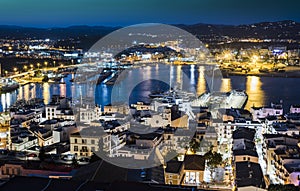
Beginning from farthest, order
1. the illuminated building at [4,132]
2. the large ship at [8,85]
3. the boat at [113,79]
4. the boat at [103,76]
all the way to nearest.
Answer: the boat at [103,76] < the boat at [113,79] < the large ship at [8,85] < the illuminated building at [4,132]

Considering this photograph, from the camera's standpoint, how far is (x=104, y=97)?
25.8 ft

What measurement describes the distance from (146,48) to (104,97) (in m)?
10.5

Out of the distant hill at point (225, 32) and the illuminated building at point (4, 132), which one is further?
the distant hill at point (225, 32)

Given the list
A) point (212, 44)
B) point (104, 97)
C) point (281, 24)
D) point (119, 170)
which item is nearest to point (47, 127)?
point (119, 170)

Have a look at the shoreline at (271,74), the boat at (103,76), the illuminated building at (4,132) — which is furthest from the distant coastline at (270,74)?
the illuminated building at (4,132)

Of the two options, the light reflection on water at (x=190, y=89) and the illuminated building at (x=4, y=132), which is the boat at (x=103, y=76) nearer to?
the light reflection on water at (x=190, y=89)

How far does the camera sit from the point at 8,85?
10000 millimetres

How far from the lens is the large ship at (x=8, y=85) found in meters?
9.53

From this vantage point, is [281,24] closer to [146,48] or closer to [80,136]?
[146,48]

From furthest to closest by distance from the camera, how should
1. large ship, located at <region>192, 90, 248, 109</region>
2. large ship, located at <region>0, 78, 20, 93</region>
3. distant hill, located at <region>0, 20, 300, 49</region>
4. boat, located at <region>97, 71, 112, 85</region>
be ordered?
1. distant hill, located at <region>0, 20, 300, 49</region>
2. boat, located at <region>97, 71, 112, 85</region>
3. large ship, located at <region>0, 78, 20, 93</region>
4. large ship, located at <region>192, 90, 248, 109</region>

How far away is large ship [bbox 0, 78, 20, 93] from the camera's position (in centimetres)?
953

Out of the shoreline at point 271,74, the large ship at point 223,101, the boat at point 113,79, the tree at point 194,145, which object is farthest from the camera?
the shoreline at point 271,74

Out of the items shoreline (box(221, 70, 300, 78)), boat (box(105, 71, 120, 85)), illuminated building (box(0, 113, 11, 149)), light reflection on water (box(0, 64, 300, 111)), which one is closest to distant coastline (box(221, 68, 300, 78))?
shoreline (box(221, 70, 300, 78))

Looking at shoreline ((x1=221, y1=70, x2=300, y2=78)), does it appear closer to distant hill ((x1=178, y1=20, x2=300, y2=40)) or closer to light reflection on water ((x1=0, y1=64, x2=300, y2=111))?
light reflection on water ((x1=0, y1=64, x2=300, y2=111))
